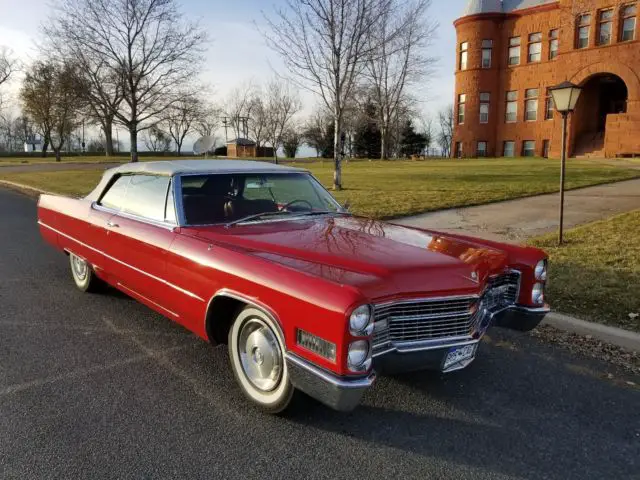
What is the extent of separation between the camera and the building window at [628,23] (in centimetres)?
3058

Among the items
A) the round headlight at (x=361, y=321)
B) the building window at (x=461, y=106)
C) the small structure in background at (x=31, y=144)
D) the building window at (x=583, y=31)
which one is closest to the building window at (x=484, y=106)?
the building window at (x=461, y=106)

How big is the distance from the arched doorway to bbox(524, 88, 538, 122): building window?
312 centimetres

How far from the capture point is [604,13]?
3186 cm

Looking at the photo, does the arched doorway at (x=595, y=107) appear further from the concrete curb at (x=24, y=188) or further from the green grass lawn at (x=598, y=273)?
the concrete curb at (x=24, y=188)

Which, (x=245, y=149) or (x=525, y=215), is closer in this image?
(x=525, y=215)

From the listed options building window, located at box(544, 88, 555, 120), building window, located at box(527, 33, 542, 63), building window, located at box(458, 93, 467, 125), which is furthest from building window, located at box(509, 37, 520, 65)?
building window, located at box(458, 93, 467, 125)

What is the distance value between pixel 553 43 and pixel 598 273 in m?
35.9

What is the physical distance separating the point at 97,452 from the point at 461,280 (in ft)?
6.90

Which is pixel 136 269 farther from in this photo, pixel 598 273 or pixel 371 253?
pixel 598 273

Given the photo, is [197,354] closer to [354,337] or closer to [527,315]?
[354,337]

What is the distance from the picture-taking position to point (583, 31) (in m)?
33.4

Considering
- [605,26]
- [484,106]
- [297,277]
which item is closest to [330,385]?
[297,277]

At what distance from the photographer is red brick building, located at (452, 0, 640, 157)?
31391 millimetres

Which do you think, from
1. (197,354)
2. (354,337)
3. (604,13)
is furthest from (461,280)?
(604,13)
